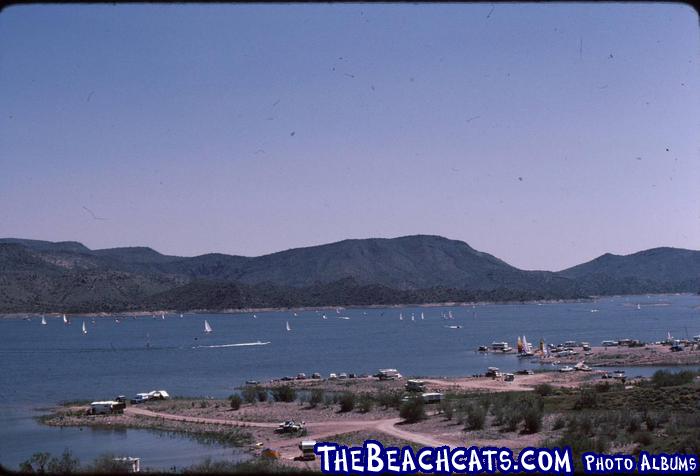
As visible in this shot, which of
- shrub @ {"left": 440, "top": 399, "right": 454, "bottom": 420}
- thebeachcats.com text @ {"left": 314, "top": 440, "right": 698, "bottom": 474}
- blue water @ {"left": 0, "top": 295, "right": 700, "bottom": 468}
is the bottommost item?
blue water @ {"left": 0, "top": 295, "right": 700, "bottom": 468}

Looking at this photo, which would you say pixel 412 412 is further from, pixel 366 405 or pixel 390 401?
pixel 390 401

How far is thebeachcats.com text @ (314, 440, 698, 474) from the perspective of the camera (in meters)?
13.7

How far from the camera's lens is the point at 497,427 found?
24.8 metres

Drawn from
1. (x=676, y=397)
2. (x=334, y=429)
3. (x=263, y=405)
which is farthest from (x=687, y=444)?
(x=263, y=405)

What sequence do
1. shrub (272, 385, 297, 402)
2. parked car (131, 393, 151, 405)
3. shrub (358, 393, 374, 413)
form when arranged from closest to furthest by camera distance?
1. shrub (358, 393, 374, 413)
2. shrub (272, 385, 297, 402)
3. parked car (131, 393, 151, 405)

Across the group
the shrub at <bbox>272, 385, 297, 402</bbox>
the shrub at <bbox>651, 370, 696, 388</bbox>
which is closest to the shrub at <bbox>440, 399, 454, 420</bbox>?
the shrub at <bbox>651, 370, 696, 388</bbox>

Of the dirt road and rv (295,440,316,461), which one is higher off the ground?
rv (295,440,316,461)

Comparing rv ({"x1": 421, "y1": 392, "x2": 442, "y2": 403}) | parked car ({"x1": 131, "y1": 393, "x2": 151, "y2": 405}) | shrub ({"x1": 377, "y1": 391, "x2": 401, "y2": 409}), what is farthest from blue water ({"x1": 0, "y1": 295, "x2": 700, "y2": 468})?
rv ({"x1": 421, "y1": 392, "x2": 442, "y2": 403})

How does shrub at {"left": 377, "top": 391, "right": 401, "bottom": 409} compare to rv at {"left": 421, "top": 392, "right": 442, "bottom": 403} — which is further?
rv at {"left": 421, "top": 392, "right": 442, "bottom": 403}

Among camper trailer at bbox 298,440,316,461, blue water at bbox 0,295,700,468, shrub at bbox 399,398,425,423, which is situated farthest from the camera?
blue water at bbox 0,295,700,468

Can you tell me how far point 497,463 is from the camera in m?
16.1

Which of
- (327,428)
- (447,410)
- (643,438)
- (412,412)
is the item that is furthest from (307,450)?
(643,438)

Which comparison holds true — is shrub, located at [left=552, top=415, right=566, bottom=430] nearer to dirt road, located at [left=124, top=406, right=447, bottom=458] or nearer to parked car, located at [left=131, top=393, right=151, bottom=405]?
dirt road, located at [left=124, top=406, right=447, bottom=458]

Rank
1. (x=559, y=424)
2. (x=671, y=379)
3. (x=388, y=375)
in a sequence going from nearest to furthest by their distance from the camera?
(x=559, y=424)
(x=671, y=379)
(x=388, y=375)
